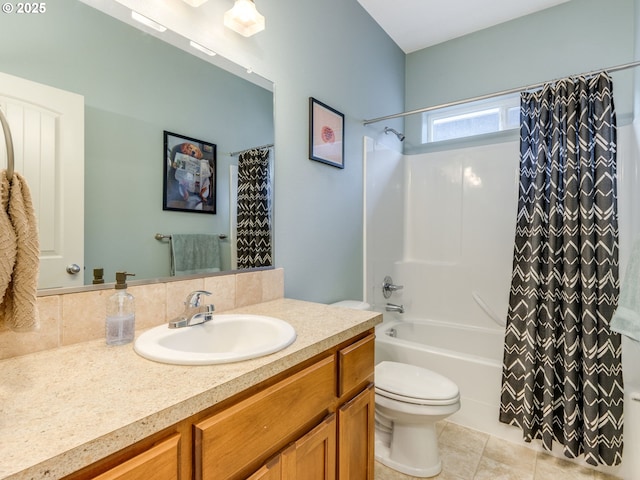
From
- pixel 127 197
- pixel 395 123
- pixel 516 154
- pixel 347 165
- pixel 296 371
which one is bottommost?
pixel 296 371

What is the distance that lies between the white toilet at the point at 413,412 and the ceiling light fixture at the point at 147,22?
1.75m

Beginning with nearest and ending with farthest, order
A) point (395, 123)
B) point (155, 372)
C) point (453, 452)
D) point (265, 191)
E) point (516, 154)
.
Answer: point (155, 372), point (265, 191), point (453, 452), point (516, 154), point (395, 123)

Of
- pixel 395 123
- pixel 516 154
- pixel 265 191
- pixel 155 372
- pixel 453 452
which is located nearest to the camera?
pixel 155 372

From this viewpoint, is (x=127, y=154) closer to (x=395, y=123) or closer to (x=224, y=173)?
(x=224, y=173)

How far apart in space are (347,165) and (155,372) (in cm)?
168

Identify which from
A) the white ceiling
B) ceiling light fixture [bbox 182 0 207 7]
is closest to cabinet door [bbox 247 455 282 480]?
ceiling light fixture [bbox 182 0 207 7]

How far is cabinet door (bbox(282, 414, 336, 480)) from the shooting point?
0.87 meters

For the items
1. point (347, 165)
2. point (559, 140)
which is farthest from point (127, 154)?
point (559, 140)

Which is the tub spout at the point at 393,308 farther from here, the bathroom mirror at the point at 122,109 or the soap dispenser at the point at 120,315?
the soap dispenser at the point at 120,315

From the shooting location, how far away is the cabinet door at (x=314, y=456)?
87cm

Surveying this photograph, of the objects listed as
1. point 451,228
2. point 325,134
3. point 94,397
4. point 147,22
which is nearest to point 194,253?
point 94,397

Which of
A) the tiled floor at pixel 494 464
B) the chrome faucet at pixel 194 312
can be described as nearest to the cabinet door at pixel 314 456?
the chrome faucet at pixel 194 312

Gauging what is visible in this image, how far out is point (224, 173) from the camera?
1.36 m

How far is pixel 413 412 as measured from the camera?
1.56m
